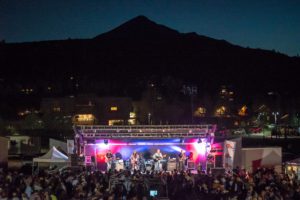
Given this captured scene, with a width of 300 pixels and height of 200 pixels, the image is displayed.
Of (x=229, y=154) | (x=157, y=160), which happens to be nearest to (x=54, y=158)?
(x=157, y=160)

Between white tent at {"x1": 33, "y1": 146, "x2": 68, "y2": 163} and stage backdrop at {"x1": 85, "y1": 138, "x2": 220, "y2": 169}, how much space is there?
1.75 m

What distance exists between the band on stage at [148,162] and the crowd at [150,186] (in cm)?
513

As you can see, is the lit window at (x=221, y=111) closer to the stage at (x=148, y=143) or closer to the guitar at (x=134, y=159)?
the stage at (x=148, y=143)

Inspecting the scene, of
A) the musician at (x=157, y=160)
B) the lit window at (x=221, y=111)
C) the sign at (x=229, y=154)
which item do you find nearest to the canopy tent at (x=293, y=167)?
the sign at (x=229, y=154)

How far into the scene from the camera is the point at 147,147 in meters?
24.0

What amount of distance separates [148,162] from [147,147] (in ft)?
3.11

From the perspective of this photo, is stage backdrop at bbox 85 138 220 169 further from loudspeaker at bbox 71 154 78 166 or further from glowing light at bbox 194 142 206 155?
loudspeaker at bbox 71 154 78 166

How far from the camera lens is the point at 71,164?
20.9m

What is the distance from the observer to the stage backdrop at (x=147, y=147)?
23141mm

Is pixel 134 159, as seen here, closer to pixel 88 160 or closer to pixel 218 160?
pixel 88 160

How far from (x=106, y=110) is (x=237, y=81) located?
88.3 meters

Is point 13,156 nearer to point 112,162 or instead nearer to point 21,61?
point 112,162

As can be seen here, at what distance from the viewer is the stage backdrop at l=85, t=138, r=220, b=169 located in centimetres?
2314

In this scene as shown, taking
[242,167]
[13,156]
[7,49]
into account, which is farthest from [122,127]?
[7,49]
